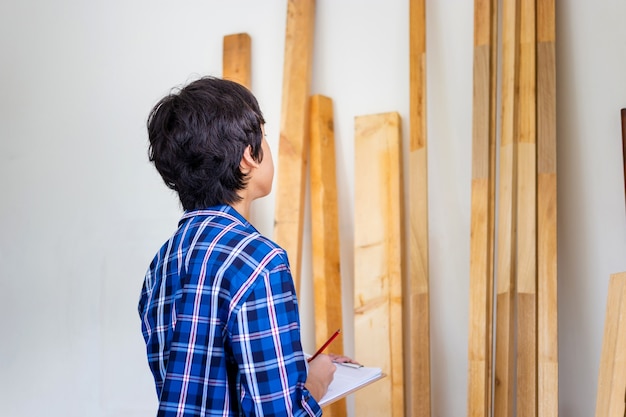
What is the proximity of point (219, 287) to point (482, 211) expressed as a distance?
1.18 m

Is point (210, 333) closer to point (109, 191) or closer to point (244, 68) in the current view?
point (244, 68)

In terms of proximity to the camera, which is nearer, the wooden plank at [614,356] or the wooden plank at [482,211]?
the wooden plank at [614,356]

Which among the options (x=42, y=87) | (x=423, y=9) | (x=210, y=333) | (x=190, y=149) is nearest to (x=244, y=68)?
(x=423, y=9)

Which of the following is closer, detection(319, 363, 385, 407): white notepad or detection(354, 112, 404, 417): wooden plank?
detection(319, 363, 385, 407): white notepad

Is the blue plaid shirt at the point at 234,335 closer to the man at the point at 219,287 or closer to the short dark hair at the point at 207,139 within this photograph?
the man at the point at 219,287

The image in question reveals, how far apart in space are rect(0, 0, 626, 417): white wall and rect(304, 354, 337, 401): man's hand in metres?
1.05

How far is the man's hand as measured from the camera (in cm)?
131

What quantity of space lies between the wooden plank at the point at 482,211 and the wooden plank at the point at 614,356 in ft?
1.68

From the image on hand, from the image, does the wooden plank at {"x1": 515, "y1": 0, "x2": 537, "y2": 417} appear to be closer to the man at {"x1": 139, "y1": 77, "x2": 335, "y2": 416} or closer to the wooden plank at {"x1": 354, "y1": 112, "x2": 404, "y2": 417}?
the wooden plank at {"x1": 354, "y1": 112, "x2": 404, "y2": 417}

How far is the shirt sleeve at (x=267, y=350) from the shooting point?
44.8 inches

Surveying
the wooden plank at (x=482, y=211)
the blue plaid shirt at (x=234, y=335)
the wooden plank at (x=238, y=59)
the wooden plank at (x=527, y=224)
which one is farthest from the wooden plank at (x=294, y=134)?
the blue plaid shirt at (x=234, y=335)

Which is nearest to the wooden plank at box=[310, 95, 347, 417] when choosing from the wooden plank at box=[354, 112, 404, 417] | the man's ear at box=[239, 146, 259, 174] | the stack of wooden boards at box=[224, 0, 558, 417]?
the stack of wooden boards at box=[224, 0, 558, 417]

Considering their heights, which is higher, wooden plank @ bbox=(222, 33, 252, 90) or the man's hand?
wooden plank @ bbox=(222, 33, 252, 90)

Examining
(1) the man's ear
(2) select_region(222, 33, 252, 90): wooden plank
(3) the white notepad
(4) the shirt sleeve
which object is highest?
(2) select_region(222, 33, 252, 90): wooden plank
